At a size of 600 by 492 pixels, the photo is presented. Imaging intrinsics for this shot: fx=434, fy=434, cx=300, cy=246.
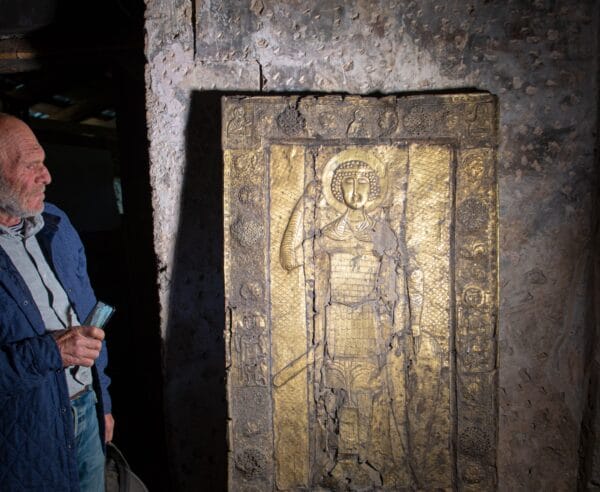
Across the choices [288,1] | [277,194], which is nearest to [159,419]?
[277,194]

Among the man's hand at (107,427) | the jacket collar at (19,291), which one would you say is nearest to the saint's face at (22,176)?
the jacket collar at (19,291)

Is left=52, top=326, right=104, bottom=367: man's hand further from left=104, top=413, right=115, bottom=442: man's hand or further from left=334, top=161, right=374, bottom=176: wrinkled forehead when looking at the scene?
left=334, top=161, right=374, bottom=176: wrinkled forehead

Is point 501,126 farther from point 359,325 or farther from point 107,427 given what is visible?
point 107,427

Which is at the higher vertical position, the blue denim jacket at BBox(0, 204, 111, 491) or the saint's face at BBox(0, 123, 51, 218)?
the saint's face at BBox(0, 123, 51, 218)

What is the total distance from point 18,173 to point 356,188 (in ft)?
4.29

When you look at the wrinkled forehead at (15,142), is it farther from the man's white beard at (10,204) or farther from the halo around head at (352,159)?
the halo around head at (352,159)

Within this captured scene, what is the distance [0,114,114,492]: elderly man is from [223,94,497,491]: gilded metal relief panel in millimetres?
579

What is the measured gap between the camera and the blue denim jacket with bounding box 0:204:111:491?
146 cm

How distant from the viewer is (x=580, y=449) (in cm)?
208

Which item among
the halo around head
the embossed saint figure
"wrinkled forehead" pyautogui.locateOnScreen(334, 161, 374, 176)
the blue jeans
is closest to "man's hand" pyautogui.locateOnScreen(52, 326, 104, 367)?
the blue jeans

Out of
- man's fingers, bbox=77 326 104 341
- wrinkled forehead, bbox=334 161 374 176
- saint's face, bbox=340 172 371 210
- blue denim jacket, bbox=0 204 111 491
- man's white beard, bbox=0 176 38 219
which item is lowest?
blue denim jacket, bbox=0 204 111 491

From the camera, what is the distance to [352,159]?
1.88 m

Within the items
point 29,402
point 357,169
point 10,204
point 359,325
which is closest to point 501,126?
point 357,169

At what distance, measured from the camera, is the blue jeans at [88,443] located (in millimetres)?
1701
